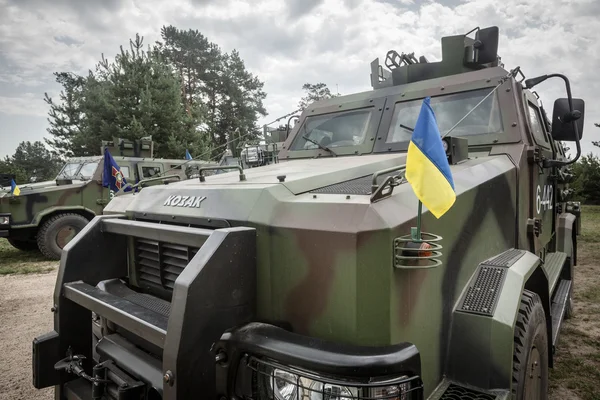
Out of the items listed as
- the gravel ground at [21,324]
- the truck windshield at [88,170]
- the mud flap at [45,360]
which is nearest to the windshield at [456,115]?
the mud flap at [45,360]

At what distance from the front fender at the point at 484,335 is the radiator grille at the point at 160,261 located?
1.13 meters

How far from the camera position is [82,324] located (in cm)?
225

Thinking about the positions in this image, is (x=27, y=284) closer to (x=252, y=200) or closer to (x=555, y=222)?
(x=252, y=200)

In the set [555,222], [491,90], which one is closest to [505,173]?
[491,90]

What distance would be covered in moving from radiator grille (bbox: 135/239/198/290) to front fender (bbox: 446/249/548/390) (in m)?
1.13

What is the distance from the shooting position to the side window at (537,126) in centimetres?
322

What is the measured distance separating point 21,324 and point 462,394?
474 cm

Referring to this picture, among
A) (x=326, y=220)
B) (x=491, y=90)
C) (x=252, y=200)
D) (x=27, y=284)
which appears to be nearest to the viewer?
(x=326, y=220)

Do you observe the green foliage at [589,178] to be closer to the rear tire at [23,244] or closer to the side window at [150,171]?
the side window at [150,171]

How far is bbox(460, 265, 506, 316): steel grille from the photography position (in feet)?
5.99

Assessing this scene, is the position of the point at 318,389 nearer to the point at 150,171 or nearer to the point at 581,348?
the point at 581,348

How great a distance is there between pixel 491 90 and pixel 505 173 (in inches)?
36.1

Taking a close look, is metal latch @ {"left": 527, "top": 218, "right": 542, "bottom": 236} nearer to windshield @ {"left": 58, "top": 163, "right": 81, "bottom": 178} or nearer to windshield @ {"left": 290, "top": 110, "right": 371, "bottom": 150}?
windshield @ {"left": 290, "top": 110, "right": 371, "bottom": 150}

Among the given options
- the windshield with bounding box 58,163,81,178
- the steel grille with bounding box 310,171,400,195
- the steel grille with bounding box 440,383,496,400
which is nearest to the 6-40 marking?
the steel grille with bounding box 310,171,400,195
